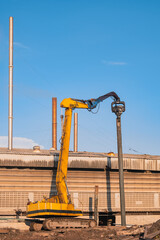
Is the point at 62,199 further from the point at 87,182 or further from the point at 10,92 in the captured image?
the point at 10,92

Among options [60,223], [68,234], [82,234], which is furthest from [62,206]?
[82,234]

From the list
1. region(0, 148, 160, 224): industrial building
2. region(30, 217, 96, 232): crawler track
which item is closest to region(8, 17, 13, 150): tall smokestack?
region(0, 148, 160, 224): industrial building

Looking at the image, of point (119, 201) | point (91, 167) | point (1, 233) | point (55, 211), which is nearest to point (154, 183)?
point (119, 201)

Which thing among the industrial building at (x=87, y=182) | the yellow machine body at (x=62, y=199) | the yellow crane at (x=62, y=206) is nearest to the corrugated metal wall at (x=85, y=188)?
the industrial building at (x=87, y=182)

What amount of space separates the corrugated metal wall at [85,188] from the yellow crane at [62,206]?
153 inches

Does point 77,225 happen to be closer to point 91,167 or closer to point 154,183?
point 91,167

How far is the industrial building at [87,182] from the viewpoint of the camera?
32.4 m

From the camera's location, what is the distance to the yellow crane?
2695 cm

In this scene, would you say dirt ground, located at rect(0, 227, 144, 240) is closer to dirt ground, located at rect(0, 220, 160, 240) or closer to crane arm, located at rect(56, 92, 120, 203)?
dirt ground, located at rect(0, 220, 160, 240)

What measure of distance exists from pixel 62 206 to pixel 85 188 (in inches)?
275

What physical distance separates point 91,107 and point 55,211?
9.12 meters

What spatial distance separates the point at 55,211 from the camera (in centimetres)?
2708

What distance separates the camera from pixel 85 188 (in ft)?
113

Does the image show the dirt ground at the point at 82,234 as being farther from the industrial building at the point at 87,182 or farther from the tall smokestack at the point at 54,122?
the tall smokestack at the point at 54,122
